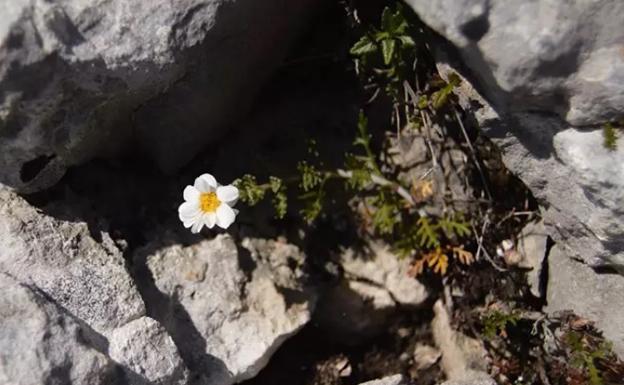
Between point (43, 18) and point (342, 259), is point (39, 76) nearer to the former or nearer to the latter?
point (43, 18)

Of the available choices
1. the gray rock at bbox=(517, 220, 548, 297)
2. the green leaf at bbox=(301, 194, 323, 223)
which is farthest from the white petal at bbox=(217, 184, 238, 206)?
the gray rock at bbox=(517, 220, 548, 297)

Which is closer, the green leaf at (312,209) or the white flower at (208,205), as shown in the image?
the white flower at (208,205)

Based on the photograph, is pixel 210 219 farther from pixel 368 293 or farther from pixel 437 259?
pixel 437 259

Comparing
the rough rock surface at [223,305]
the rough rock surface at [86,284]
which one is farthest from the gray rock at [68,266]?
the rough rock surface at [223,305]

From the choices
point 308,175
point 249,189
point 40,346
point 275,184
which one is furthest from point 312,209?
point 40,346

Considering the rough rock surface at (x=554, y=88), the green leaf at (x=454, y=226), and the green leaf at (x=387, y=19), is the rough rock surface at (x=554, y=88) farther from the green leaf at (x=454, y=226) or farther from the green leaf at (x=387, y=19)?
the green leaf at (x=454, y=226)

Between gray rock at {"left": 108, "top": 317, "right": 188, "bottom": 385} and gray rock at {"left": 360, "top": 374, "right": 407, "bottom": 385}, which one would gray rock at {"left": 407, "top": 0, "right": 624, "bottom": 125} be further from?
gray rock at {"left": 108, "top": 317, "right": 188, "bottom": 385}
